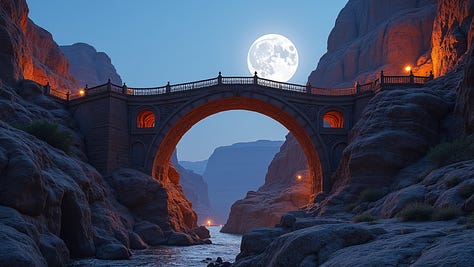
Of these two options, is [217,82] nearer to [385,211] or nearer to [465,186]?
[385,211]

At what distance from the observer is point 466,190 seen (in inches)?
520

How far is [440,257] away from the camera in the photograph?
611 cm

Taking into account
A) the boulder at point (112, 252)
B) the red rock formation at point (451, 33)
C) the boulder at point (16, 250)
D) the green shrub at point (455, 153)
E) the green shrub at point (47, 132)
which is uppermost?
the red rock formation at point (451, 33)

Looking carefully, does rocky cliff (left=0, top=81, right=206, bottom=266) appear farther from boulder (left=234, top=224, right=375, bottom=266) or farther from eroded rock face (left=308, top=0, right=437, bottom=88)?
eroded rock face (left=308, top=0, right=437, bottom=88)

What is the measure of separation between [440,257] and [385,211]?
41.4 ft

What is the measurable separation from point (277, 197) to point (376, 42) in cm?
2725

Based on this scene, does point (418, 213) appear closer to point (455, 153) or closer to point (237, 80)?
point (455, 153)

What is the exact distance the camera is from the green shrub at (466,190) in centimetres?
1310

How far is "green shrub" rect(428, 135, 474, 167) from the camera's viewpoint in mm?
20344

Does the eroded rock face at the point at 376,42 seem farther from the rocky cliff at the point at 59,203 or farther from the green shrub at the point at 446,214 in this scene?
the green shrub at the point at 446,214

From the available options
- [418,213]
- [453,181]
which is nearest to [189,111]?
[453,181]

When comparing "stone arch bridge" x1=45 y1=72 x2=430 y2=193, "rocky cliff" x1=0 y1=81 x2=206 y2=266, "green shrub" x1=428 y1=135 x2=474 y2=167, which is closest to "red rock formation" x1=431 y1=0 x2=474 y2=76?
"stone arch bridge" x1=45 y1=72 x2=430 y2=193

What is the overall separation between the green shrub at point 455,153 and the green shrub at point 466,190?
7.34m

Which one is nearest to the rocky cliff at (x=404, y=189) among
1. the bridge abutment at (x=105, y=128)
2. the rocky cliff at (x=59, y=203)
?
the rocky cliff at (x=59, y=203)
